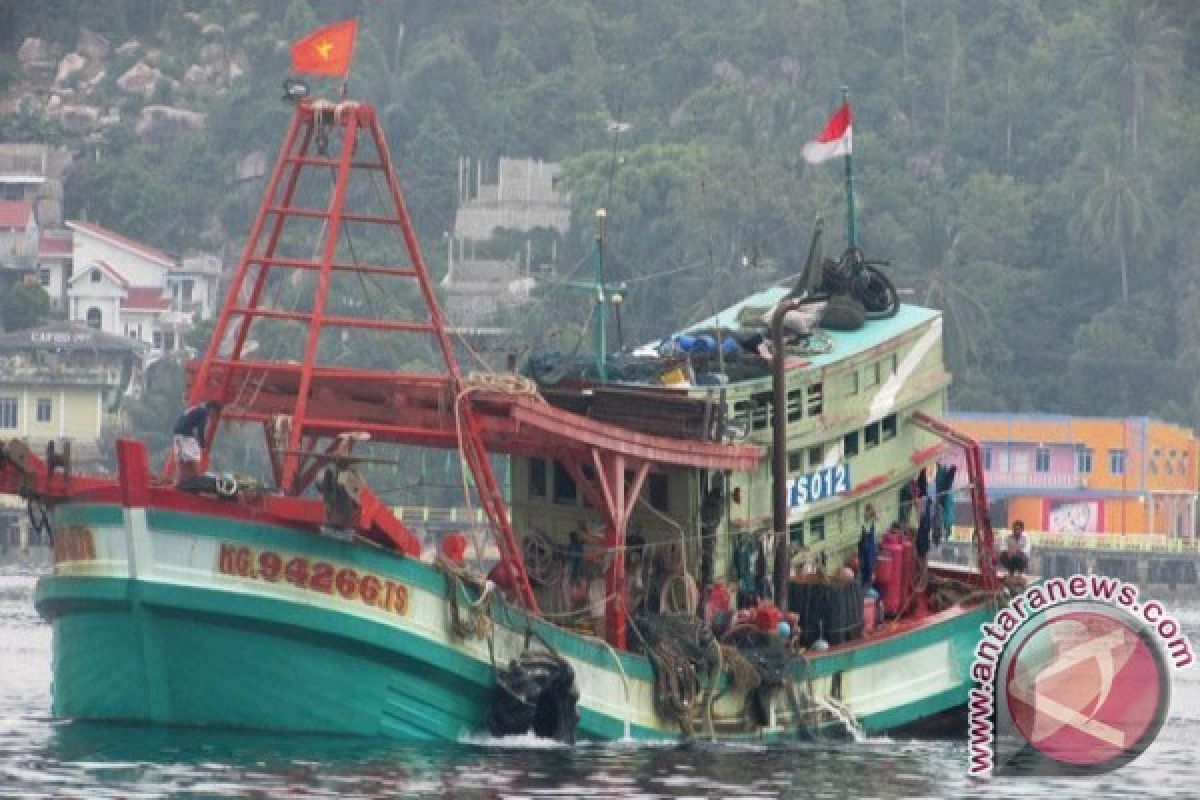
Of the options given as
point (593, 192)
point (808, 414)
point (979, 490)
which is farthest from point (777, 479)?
point (593, 192)

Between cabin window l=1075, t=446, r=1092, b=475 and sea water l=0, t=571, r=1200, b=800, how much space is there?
350ft

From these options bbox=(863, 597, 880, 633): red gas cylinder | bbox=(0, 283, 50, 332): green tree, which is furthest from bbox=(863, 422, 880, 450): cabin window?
bbox=(0, 283, 50, 332): green tree

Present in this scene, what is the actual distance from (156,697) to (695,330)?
12.1 meters

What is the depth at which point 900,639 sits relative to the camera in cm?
6081

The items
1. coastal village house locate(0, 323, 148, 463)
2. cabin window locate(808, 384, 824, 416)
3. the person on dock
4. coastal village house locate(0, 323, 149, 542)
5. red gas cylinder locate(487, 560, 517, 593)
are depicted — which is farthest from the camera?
coastal village house locate(0, 323, 148, 463)

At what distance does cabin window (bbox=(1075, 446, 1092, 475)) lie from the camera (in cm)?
16538

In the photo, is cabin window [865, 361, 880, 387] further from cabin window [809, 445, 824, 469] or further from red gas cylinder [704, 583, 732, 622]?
red gas cylinder [704, 583, 732, 622]

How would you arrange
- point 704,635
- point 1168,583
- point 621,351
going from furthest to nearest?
point 1168,583, point 621,351, point 704,635

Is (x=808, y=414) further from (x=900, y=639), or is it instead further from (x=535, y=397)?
(x=535, y=397)

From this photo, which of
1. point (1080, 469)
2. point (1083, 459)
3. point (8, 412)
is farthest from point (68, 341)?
point (1083, 459)

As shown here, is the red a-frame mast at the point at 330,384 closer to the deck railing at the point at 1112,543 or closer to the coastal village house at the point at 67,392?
the deck railing at the point at 1112,543

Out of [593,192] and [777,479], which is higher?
[593,192]

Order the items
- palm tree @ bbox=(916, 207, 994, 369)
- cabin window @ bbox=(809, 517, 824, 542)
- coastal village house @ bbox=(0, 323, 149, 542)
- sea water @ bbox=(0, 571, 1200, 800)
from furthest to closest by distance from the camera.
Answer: palm tree @ bbox=(916, 207, 994, 369) < coastal village house @ bbox=(0, 323, 149, 542) < cabin window @ bbox=(809, 517, 824, 542) < sea water @ bbox=(0, 571, 1200, 800)

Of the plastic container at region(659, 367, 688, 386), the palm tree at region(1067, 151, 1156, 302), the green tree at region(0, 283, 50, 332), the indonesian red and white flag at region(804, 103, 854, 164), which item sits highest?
the palm tree at region(1067, 151, 1156, 302)
